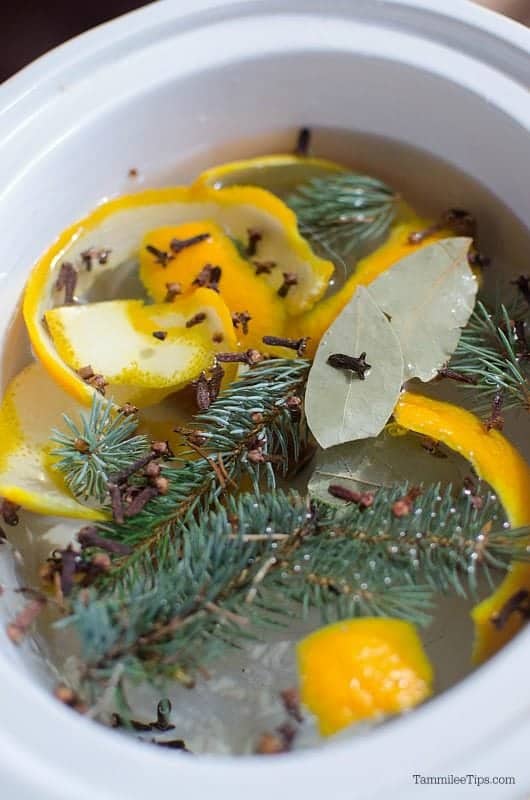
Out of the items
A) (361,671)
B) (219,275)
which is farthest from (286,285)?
(361,671)

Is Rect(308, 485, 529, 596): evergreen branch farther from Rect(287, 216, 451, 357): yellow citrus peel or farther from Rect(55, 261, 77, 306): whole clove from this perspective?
Rect(55, 261, 77, 306): whole clove

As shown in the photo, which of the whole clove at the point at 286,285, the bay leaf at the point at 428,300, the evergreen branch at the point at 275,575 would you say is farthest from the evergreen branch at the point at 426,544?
the whole clove at the point at 286,285

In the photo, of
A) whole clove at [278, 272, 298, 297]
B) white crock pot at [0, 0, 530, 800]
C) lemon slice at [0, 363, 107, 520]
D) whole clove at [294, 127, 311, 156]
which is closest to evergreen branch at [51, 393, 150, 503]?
lemon slice at [0, 363, 107, 520]

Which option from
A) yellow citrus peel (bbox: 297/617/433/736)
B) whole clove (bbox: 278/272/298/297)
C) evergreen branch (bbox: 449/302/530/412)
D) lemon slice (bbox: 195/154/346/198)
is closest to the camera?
yellow citrus peel (bbox: 297/617/433/736)

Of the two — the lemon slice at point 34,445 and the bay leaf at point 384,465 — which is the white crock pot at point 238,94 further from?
the bay leaf at point 384,465

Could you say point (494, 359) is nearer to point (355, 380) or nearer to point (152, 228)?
point (355, 380)

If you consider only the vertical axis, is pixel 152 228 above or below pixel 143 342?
above
